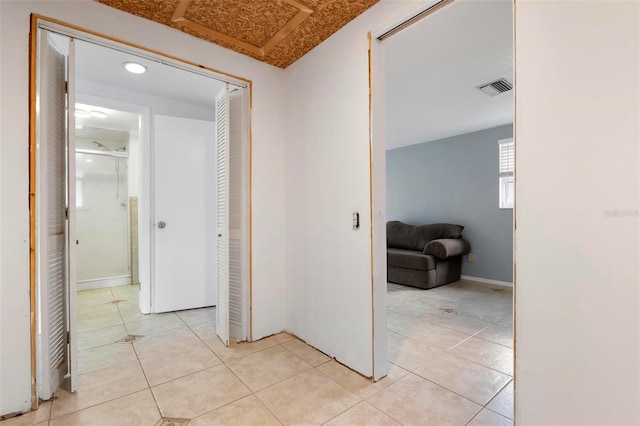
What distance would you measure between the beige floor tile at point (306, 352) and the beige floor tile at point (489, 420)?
37.3 inches

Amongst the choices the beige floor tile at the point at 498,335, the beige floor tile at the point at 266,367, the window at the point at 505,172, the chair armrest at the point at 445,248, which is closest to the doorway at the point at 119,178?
the beige floor tile at the point at 266,367

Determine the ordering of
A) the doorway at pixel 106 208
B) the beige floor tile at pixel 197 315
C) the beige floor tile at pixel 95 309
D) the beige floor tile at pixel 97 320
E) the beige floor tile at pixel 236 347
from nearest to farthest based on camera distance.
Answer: the beige floor tile at pixel 236 347 → the beige floor tile at pixel 97 320 → the beige floor tile at pixel 197 315 → the beige floor tile at pixel 95 309 → the doorway at pixel 106 208

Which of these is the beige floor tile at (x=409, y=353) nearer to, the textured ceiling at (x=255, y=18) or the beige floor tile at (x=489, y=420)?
the beige floor tile at (x=489, y=420)

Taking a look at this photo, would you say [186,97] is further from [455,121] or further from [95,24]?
[455,121]

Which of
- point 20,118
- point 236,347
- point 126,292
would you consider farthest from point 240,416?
point 126,292

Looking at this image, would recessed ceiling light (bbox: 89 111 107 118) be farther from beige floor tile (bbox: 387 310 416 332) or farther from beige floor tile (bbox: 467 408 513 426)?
beige floor tile (bbox: 467 408 513 426)

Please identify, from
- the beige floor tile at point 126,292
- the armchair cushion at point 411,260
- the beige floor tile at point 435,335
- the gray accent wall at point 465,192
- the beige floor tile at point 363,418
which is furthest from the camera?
the gray accent wall at point 465,192

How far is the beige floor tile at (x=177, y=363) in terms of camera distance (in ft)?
6.07

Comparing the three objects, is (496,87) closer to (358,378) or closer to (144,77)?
(358,378)

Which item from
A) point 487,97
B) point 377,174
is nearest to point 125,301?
point 377,174

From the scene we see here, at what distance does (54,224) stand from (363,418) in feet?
6.77

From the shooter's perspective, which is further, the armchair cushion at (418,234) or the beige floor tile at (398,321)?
the armchair cushion at (418,234)

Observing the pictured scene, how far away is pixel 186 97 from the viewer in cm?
316

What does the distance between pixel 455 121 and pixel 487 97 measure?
850mm
